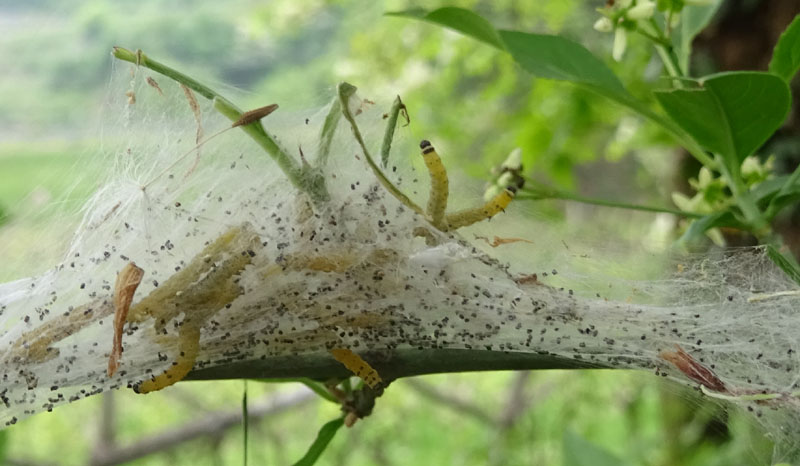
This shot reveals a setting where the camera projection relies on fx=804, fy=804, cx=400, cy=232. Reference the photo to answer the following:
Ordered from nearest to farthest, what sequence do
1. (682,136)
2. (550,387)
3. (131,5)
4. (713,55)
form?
(682,136) → (713,55) → (550,387) → (131,5)

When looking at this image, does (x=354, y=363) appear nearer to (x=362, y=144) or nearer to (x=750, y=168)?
(x=362, y=144)

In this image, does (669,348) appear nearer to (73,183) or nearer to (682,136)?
(682,136)

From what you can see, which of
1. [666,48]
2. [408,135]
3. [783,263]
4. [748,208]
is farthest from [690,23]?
[408,135]

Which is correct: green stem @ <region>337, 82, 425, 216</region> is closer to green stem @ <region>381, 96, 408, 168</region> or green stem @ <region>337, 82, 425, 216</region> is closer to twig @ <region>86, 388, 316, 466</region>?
green stem @ <region>381, 96, 408, 168</region>

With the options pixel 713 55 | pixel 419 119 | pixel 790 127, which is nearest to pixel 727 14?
pixel 713 55

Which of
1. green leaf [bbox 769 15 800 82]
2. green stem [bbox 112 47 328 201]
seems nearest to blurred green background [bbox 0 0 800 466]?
green stem [bbox 112 47 328 201]

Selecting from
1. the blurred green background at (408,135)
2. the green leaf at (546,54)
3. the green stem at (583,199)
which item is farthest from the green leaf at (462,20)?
the green stem at (583,199)
